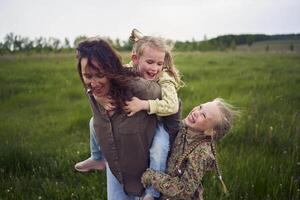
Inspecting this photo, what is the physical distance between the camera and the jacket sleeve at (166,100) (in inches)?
83.0

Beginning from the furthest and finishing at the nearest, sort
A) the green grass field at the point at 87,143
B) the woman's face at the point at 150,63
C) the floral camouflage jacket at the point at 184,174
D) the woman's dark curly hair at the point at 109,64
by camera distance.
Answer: the green grass field at the point at 87,143, the woman's face at the point at 150,63, the floral camouflage jacket at the point at 184,174, the woman's dark curly hair at the point at 109,64

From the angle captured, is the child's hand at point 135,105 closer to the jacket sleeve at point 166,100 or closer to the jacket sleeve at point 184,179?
the jacket sleeve at point 166,100

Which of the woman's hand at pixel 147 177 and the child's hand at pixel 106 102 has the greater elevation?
the child's hand at pixel 106 102

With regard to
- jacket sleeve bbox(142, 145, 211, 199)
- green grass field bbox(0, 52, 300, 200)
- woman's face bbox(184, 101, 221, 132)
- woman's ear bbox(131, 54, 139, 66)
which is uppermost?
woman's ear bbox(131, 54, 139, 66)

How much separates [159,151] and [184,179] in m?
0.20

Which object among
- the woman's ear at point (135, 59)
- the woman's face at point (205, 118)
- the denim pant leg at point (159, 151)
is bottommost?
the denim pant leg at point (159, 151)

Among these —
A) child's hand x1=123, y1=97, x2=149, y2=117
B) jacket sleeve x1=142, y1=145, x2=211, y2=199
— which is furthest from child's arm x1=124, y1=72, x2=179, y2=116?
jacket sleeve x1=142, y1=145, x2=211, y2=199

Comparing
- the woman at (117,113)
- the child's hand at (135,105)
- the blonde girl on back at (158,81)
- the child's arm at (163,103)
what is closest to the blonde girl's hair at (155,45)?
the blonde girl on back at (158,81)

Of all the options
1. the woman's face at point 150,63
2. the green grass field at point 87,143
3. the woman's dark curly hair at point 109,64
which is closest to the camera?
the woman's dark curly hair at point 109,64

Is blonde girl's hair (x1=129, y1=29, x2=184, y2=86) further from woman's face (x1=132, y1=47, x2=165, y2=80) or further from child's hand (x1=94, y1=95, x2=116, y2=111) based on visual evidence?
child's hand (x1=94, y1=95, x2=116, y2=111)

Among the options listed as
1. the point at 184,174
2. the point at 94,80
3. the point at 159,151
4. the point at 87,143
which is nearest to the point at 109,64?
the point at 94,80

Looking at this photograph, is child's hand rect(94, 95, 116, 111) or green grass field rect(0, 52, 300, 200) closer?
child's hand rect(94, 95, 116, 111)

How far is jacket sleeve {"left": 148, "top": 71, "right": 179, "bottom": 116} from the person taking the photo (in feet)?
6.91

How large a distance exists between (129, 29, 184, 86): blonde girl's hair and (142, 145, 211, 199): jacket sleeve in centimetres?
46
